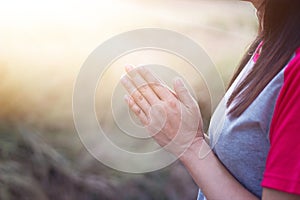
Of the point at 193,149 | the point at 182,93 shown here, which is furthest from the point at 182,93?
the point at 193,149

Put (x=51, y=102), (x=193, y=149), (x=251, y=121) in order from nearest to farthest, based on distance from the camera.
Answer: (x=251, y=121)
(x=193, y=149)
(x=51, y=102)

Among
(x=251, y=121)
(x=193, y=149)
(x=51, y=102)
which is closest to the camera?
(x=251, y=121)

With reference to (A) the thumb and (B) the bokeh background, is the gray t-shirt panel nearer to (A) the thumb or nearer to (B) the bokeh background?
(A) the thumb

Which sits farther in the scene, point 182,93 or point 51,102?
point 51,102

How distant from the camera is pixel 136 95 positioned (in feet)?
3.27

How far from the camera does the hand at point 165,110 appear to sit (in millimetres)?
974

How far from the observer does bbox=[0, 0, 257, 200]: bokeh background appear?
5.77 feet

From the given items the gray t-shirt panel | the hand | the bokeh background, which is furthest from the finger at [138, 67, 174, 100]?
the bokeh background

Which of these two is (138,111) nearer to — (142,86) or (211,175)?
(142,86)

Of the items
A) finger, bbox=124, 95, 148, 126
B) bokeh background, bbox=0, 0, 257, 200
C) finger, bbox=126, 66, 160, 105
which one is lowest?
bokeh background, bbox=0, 0, 257, 200

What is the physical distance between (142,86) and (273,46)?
0.24m

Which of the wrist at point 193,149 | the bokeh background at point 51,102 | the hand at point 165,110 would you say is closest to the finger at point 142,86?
the hand at point 165,110

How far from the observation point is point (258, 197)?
0.93 metres

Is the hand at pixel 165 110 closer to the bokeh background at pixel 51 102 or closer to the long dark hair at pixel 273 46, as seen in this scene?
the long dark hair at pixel 273 46
